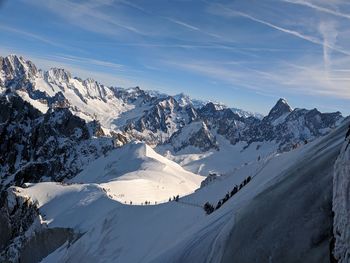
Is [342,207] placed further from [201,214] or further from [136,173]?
[136,173]

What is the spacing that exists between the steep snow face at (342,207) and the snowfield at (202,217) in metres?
1.29

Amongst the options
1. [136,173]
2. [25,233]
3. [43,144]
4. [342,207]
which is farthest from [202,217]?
[43,144]

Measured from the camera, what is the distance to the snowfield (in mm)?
13953

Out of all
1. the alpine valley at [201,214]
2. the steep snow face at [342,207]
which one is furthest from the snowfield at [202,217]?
the steep snow face at [342,207]

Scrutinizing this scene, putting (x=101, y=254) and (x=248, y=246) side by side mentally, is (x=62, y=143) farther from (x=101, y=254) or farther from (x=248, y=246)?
(x=248, y=246)

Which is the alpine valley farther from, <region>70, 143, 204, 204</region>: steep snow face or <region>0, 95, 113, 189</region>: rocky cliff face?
<region>0, 95, 113, 189</region>: rocky cliff face

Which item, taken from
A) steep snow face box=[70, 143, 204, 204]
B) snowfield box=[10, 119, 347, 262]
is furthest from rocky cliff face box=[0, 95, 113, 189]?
snowfield box=[10, 119, 347, 262]

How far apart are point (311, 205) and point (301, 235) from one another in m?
1.18

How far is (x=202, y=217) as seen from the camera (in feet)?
103

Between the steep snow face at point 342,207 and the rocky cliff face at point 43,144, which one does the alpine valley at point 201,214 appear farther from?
the rocky cliff face at point 43,144

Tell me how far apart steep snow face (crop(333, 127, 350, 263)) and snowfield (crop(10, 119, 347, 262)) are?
1.29 meters

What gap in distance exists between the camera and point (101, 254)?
118ft

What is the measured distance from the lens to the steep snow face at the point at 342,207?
399 inches

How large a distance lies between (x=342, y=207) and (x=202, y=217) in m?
21.1
